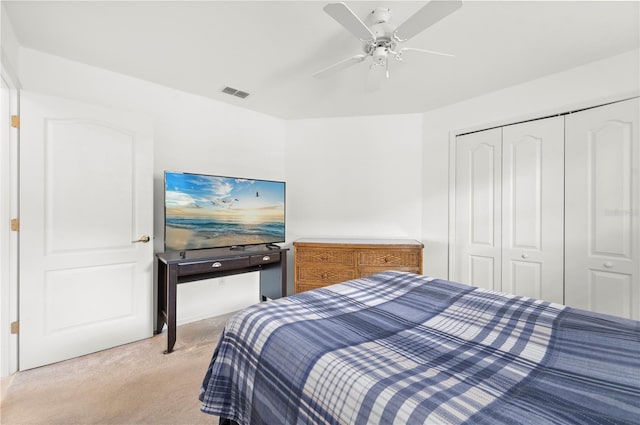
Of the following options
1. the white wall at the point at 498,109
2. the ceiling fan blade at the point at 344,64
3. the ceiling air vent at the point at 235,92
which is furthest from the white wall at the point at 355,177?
the ceiling fan blade at the point at 344,64

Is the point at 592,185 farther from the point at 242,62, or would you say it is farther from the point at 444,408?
the point at 242,62

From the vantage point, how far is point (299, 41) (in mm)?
2004

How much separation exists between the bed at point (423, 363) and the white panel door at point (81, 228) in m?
1.71

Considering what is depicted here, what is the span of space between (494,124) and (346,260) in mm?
2149

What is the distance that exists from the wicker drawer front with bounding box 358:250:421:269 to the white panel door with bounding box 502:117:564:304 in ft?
2.95

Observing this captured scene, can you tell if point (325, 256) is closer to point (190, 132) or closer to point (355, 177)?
point (355, 177)

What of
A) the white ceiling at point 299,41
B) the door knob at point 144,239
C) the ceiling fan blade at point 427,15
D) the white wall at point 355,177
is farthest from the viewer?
the white wall at point 355,177

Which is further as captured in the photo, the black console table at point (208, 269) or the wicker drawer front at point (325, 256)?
the wicker drawer front at point (325, 256)

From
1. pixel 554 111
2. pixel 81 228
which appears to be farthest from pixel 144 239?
pixel 554 111

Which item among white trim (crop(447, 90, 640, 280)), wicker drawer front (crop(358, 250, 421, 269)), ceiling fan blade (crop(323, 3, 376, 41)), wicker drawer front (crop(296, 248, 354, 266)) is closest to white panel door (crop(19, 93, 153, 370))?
wicker drawer front (crop(296, 248, 354, 266))

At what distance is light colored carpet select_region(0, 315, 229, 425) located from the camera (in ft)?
5.16

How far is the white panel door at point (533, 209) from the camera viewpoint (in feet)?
8.23

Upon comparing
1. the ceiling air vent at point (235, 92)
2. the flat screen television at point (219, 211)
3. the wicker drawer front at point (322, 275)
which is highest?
the ceiling air vent at point (235, 92)

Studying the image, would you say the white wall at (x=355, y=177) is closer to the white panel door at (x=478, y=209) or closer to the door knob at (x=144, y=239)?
the white panel door at (x=478, y=209)
